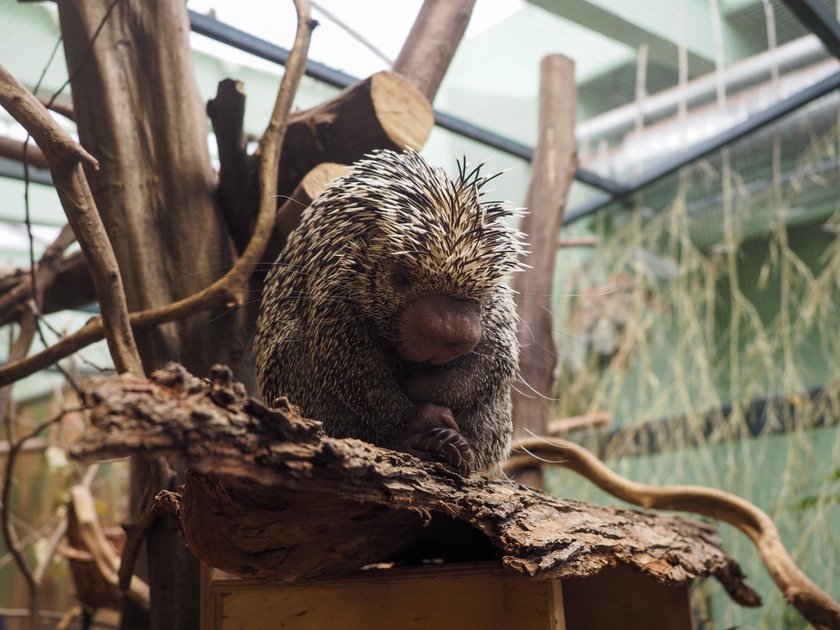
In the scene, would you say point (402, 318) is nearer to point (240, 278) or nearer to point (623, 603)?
point (240, 278)

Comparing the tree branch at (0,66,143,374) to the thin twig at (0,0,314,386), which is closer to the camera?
the tree branch at (0,66,143,374)

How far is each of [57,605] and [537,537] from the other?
218 inches

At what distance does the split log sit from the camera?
0.84 metres

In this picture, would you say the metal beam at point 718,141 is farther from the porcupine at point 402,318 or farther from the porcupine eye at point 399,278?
the porcupine eye at point 399,278

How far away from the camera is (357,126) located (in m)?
2.24

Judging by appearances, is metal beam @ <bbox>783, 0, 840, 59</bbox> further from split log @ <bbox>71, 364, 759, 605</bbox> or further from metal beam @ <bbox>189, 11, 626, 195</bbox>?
split log @ <bbox>71, 364, 759, 605</bbox>

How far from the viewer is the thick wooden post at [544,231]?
3037 mm

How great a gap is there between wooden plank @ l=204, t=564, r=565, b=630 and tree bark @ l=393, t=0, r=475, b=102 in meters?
1.71

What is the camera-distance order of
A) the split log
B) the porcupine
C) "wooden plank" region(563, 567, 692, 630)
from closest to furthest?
the split log, the porcupine, "wooden plank" region(563, 567, 692, 630)

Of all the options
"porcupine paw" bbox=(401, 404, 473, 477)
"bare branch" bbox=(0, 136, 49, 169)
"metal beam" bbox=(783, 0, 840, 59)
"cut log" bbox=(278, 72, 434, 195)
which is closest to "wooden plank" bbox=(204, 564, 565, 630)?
"porcupine paw" bbox=(401, 404, 473, 477)

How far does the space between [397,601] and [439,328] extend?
0.54 m

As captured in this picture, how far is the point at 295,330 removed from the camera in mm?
1759

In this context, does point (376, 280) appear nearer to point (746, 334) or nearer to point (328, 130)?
point (328, 130)

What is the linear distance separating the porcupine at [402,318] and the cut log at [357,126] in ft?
1.20
